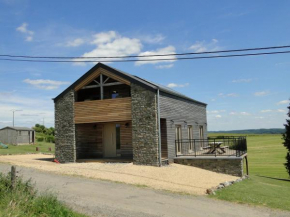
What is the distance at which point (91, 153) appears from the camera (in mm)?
19984

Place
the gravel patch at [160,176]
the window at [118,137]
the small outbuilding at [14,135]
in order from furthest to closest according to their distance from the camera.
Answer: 1. the small outbuilding at [14,135]
2. the window at [118,137]
3. the gravel patch at [160,176]

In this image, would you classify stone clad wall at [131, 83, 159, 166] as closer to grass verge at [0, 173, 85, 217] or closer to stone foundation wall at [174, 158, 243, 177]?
stone foundation wall at [174, 158, 243, 177]

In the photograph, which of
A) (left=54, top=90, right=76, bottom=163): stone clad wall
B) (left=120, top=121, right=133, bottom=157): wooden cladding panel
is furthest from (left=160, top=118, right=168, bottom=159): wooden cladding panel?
(left=54, top=90, right=76, bottom=163): stone clad wall

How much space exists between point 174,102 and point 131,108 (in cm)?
353

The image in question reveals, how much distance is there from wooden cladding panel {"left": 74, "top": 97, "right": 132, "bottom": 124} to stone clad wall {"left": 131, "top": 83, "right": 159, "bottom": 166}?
1.88 ft

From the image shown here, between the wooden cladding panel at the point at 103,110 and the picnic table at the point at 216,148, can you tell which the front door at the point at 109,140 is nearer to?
the wooden cladding panel at the point at 103,110

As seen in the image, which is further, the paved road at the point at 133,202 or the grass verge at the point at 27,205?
the paved road at the point at 133,202

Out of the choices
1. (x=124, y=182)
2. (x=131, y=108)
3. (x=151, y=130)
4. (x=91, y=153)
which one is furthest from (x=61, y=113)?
(x=124, y=182)

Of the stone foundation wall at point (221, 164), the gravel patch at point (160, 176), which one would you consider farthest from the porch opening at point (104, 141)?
the stone foundation wall at point (221, 164)

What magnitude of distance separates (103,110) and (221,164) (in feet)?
25.5

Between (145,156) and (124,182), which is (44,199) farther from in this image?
(145,156)

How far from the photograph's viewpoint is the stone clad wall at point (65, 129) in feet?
61.8

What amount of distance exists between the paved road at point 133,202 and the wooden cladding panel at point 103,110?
6.42 metres

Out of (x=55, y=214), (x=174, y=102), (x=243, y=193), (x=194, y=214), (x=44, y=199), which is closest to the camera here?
(x=55, y=214)
